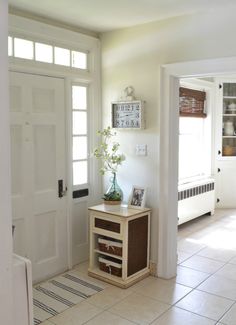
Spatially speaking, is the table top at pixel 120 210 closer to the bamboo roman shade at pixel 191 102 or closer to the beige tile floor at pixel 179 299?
the beige tile floor at pixel 179 299

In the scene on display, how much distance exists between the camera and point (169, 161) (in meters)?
3.49

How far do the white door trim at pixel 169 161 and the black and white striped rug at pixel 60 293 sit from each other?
744 mm

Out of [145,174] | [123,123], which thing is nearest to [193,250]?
[145,174]

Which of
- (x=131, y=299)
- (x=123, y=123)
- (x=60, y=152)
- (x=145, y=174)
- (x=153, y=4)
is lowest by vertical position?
(x=131, y=299)

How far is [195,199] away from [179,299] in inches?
96.9

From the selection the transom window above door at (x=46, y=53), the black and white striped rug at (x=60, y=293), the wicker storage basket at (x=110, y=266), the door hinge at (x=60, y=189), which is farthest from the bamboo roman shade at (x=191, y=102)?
the black and white striped rug at (x=60, y=293)

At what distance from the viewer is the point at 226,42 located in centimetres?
306

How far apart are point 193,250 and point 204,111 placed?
2504 mm

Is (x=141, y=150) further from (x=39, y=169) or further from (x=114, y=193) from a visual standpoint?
(x=39, y=169)

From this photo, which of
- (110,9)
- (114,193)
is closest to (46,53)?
(110,9)

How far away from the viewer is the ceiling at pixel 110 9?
9.66 feet

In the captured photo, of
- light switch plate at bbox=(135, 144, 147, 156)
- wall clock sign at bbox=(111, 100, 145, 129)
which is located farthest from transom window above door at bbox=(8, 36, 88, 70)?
light switch plate at bbox=(135, 144, 147, 156)

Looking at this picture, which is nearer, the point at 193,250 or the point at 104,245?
the point at 104,245

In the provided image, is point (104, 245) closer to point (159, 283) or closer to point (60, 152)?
point (159, 283)
